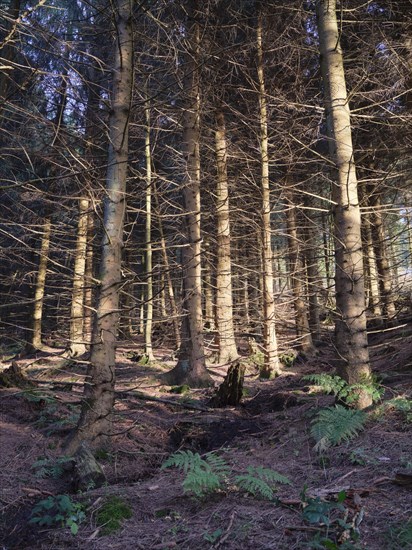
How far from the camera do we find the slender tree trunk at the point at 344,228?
209 inches

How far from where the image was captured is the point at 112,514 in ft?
10.8

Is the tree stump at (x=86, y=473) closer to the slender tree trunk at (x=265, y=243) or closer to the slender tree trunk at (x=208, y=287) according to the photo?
the slender tree trunk at (x=208, y=287)

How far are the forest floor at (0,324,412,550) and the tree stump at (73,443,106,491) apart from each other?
3.1 inches

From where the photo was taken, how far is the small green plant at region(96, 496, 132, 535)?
311 centimetres

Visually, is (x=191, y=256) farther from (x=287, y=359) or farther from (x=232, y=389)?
(x=287, y=359)

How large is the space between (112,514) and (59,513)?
416mm

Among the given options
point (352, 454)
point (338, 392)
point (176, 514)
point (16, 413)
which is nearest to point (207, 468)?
point (176, 514)

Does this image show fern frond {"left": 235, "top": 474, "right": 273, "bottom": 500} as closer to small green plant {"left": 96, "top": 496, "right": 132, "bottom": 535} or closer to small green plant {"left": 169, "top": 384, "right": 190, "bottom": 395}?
small green plant {"left": 96, "top": 496, "right": 132, "bottom": 535}

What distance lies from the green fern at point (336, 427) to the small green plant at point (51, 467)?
268 centimetres

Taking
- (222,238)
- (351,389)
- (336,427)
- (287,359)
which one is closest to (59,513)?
(336,427)

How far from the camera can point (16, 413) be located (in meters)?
6.82

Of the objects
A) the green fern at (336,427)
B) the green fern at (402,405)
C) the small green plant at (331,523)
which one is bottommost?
the small green plant at (331,523)

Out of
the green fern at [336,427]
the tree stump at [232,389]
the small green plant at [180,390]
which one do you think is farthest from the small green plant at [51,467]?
the small green plant at [180,390]

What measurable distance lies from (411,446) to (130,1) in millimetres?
5963
